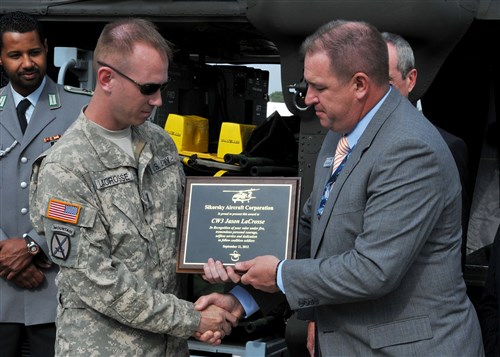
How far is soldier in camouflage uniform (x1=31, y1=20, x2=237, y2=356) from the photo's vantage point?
A: 9.89 feet

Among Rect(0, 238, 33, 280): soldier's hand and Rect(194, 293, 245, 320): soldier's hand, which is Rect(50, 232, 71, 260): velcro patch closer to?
Rect(194, 293, 245, 320): soldier's hand

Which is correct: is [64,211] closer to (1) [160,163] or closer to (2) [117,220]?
(2) [117,220]

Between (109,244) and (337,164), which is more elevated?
(337,164)

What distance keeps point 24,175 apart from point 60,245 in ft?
3.95

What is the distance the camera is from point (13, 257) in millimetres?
3961

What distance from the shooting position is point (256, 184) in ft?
11.2

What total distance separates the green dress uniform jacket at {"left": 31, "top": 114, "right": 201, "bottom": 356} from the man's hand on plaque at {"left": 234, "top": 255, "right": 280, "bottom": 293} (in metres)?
0.25

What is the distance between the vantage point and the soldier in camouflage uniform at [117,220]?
9.89ft

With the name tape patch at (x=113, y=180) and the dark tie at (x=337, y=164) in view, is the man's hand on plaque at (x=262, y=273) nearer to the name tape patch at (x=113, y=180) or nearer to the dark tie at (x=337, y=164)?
the dark tie at (x=337, y=164)

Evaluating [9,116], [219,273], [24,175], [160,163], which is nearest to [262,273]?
[219,273]

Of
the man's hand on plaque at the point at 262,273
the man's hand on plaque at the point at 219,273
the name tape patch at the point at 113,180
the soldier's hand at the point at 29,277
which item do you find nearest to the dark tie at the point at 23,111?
the soldier's hand at the point at 29,277

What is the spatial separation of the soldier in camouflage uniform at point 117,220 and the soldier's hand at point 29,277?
33.1 inches

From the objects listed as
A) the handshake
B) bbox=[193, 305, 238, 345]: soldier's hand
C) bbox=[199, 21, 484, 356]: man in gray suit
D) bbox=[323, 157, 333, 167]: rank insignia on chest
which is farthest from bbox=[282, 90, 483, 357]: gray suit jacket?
bbox=[193, 305, 238, 345]: soldier's hand

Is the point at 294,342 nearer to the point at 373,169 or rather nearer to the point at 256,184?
the point at 256,184
